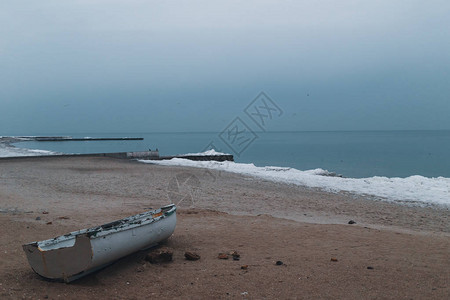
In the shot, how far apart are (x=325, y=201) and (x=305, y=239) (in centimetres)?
657

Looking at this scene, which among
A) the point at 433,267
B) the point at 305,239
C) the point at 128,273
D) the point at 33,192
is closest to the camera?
the point at 128,273

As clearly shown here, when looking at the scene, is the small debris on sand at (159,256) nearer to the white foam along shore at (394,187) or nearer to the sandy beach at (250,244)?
the sandy beach at (250,244)

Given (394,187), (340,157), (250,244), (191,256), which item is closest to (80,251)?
(191,256)

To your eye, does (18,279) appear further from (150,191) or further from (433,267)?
(150,191)

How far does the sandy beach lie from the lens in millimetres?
5621

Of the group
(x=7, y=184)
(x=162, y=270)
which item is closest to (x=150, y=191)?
(x=7, y=184)

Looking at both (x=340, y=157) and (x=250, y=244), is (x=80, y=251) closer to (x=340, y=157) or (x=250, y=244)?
(x=250, y=244)

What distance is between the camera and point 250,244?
7.93m

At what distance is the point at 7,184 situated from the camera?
15.9 m

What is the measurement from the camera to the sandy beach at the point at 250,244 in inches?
221

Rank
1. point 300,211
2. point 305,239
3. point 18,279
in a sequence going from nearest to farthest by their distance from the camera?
1. point 18,279
2. point 305,239
3. point 300,211

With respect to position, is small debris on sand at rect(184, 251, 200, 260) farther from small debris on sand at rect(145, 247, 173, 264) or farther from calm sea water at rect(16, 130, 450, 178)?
calm sea water at rect(16, 130, 450, 178)

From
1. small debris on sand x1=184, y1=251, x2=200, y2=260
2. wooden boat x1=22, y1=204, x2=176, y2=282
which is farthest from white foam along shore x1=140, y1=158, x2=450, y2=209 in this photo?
wooden boat x1=22, y1=204, x2=176, y2=282

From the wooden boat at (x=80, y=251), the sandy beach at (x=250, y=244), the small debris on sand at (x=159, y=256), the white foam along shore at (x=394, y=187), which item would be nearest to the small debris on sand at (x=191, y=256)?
the sandy beach at (x=250, y=244)
